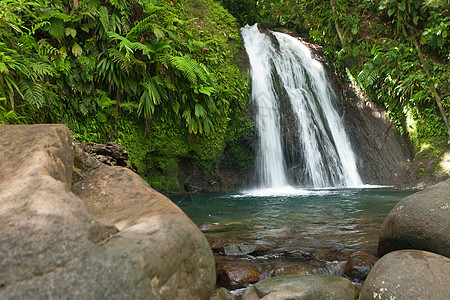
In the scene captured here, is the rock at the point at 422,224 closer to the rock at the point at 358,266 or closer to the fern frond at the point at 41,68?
the rock at the point at 358,266

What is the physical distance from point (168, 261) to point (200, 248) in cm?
32

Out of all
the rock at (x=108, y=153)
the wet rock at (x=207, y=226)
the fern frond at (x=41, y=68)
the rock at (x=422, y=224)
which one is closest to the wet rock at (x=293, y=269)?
the rock at (x=422, y=224)

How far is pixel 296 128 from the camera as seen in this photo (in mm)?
10539

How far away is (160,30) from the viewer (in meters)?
7.27

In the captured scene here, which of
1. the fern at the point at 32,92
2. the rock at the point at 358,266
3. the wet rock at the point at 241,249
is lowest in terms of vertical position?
the rock at the point at 358,266

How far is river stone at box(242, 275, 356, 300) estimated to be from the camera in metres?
2.34

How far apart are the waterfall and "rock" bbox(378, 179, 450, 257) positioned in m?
6.80

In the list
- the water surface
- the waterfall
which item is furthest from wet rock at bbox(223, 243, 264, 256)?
the waterfall

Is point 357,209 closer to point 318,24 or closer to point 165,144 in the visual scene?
point 165,144

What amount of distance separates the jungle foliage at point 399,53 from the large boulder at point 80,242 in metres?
10.4

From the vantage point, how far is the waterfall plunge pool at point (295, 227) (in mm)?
3456

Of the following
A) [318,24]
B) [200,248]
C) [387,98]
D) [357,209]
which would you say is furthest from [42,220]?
[318,24]

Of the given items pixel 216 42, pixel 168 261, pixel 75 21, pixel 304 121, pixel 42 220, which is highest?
pixel 216 42

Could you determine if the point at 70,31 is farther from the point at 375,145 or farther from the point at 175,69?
the point at 375,145
